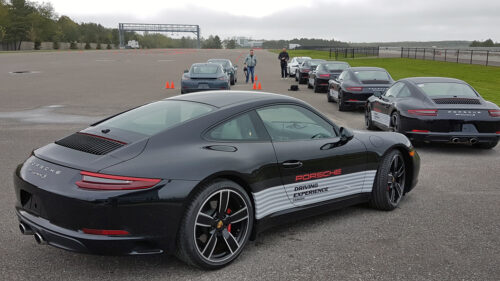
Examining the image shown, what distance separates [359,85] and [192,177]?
1178cm

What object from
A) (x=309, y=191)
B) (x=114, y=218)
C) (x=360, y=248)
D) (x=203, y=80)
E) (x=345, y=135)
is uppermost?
(x=345, y=135)

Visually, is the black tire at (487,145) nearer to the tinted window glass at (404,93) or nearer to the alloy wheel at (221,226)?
the tinted window glass at (404,93)

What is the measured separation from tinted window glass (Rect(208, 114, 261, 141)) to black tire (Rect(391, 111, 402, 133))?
576cm

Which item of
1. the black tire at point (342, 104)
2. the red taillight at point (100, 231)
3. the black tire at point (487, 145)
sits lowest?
the black tire at point (487, 145)

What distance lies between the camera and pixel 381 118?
10.7 meters

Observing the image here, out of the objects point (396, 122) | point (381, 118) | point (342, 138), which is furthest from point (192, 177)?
point (381, 118)

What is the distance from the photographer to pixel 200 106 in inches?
177

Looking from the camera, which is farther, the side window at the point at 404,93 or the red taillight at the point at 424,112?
the side window at the point at 404,93

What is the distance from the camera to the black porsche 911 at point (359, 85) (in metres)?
14.6

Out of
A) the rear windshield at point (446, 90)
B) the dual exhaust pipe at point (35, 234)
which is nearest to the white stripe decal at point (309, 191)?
the dual exhaust pipe at point (35, 234)

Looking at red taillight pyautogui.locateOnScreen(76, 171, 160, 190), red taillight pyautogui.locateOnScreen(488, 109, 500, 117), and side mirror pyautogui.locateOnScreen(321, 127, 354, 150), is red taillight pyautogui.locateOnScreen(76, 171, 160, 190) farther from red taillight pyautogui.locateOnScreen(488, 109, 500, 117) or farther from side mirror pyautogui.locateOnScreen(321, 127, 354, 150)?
red taillight pyautogui.locateOnScreen(488, 109, 500, 117)

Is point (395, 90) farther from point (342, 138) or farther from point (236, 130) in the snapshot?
point (236, 130)

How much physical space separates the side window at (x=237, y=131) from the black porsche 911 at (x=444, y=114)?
548cm

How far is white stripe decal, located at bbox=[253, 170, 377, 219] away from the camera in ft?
14.2
